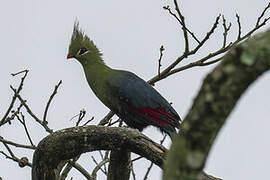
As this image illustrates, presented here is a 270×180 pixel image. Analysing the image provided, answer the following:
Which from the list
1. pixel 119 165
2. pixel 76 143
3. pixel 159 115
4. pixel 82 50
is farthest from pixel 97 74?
pixel 76 143

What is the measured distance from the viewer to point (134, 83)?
604 centimetres

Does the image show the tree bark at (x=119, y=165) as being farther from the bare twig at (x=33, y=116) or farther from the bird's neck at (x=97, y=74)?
the bird's neck at (x=97, y=74)

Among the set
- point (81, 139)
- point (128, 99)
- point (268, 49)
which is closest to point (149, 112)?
point (128, 99)

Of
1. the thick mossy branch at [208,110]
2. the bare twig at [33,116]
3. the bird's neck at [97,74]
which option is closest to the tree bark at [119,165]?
the bare twig at [33,116]

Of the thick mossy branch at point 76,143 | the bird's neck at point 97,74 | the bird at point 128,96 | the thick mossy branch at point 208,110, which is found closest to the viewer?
the thick mossy branch at point 208,110

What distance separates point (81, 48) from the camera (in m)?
6.30

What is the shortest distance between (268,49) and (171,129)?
14.6 feet

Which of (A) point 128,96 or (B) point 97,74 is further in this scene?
(B) point 97,74

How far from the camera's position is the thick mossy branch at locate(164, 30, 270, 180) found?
121 cm

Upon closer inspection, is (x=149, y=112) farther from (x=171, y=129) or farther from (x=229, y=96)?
(x=229, y=96)

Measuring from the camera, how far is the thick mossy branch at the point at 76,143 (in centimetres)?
350

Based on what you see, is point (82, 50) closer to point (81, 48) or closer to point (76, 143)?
point (81, 48)

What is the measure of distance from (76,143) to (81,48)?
287 cm

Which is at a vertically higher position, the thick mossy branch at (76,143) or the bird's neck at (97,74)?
the bird's neck at (97,74)
